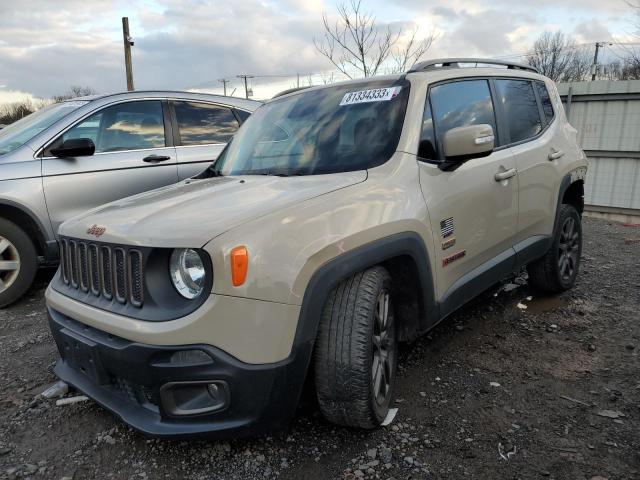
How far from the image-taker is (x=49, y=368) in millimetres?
3268

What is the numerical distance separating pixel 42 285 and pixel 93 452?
318cm

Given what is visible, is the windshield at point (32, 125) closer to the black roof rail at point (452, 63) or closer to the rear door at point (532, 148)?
the black roof rail at point (452, 63)

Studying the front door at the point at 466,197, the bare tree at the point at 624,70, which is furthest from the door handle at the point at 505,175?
the bare tree at the point at 624,70

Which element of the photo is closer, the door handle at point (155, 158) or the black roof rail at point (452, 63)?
the black roof rail at point (452, 63)

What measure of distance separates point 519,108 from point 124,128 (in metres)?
3.61

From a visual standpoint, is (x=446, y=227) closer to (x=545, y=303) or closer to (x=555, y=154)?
(x=555, y=154)

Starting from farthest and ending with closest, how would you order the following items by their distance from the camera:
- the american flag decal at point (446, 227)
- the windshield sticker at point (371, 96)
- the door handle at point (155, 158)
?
the door handle at point (155, 158) < the windshield sticker at point (371, 96) < the american flag decal at point (446, 227)

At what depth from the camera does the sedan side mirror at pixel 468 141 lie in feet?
8.48

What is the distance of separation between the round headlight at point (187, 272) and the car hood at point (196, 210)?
2.6 inches

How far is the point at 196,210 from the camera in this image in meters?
2.21

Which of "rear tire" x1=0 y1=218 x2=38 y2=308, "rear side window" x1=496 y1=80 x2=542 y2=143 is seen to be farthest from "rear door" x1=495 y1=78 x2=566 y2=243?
"rear tire" x1=0 y1=218 x2=38 y2=308

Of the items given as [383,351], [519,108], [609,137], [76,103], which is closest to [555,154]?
[519,108]

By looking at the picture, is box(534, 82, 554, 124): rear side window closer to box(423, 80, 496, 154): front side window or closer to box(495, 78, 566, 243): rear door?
box(495, 78, 566, 243): rear door

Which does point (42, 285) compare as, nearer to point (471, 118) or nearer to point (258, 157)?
point (258, 157)
